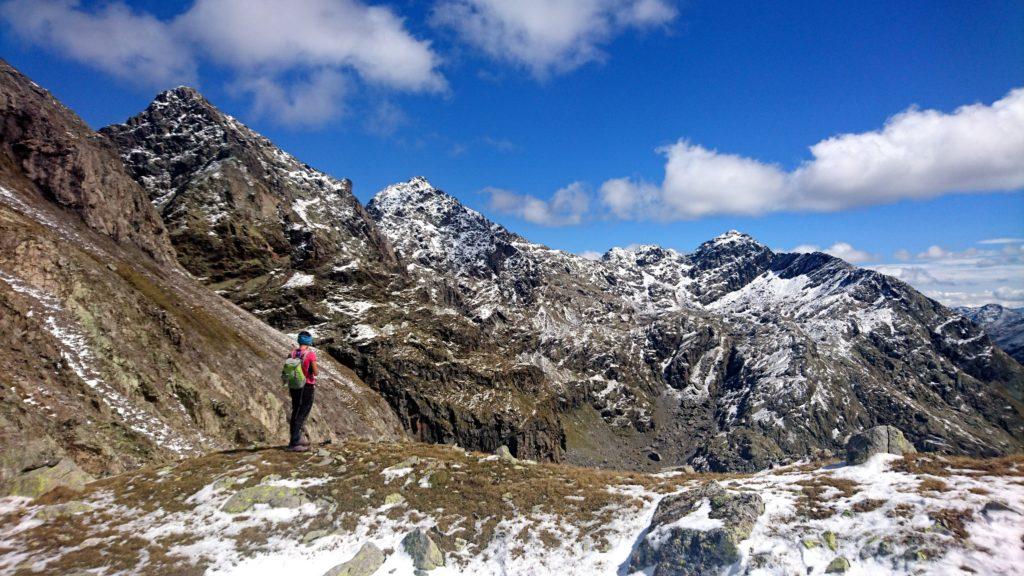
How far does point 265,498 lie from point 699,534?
55.6 ft

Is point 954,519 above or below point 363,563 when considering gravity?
above

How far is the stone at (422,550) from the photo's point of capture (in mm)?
15906

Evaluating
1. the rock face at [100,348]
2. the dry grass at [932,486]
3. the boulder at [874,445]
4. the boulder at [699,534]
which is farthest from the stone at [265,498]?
the boulder at [874,445]

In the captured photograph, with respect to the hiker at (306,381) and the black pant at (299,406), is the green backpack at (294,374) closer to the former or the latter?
the hiker at (306,381)

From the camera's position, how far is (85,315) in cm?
4491

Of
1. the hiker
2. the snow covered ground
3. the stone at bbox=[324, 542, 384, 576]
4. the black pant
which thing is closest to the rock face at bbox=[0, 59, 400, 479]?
the snow covered ground

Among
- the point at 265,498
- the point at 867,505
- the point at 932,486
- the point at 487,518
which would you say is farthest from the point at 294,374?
the point at 932,486

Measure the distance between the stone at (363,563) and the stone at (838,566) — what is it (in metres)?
14.1

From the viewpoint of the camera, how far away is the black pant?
23.1m

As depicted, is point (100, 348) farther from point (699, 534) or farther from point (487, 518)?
point (699, 534)

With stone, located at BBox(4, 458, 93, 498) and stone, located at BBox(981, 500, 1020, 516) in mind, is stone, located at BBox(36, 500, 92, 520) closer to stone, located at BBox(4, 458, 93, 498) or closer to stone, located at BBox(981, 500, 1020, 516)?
stone, located at BBox(4, 458, 93, 498)

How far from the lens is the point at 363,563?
15.7 metres

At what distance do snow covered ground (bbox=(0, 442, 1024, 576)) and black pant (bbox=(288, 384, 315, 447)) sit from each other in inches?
72.4

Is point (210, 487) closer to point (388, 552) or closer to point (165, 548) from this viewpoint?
point (165, 548)
